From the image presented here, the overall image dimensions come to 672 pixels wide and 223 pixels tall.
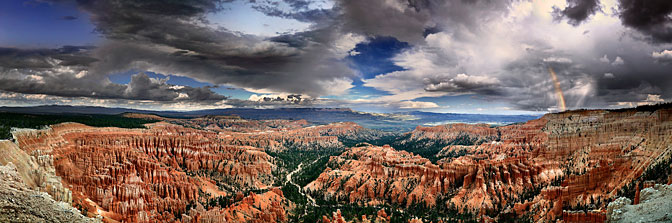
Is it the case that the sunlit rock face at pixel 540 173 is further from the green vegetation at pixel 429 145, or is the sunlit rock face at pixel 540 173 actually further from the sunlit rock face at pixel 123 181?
the green vegetation at pixel 429 145

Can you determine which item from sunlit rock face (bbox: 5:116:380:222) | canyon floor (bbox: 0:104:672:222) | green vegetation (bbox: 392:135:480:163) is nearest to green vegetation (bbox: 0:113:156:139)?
canyon floor (bbox: 0:104:672:222)

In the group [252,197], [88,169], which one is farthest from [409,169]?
[88,169]

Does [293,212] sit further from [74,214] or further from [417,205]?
→ [74,214]

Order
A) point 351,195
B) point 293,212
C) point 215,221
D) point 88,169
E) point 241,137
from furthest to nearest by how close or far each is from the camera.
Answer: point 241,137 < point 351,195 < point 293,212 < point 88,169 < point 215,221

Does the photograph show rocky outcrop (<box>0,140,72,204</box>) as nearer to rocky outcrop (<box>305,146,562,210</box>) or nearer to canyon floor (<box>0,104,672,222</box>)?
canyon floor (<box>0,104,672,222</box>)

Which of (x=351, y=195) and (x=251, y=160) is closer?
(x=351, y=195)

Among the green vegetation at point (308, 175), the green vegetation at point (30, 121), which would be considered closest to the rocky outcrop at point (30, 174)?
the green vegetation at point (30, 121)

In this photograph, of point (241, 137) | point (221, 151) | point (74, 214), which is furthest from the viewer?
point (241, 137)
